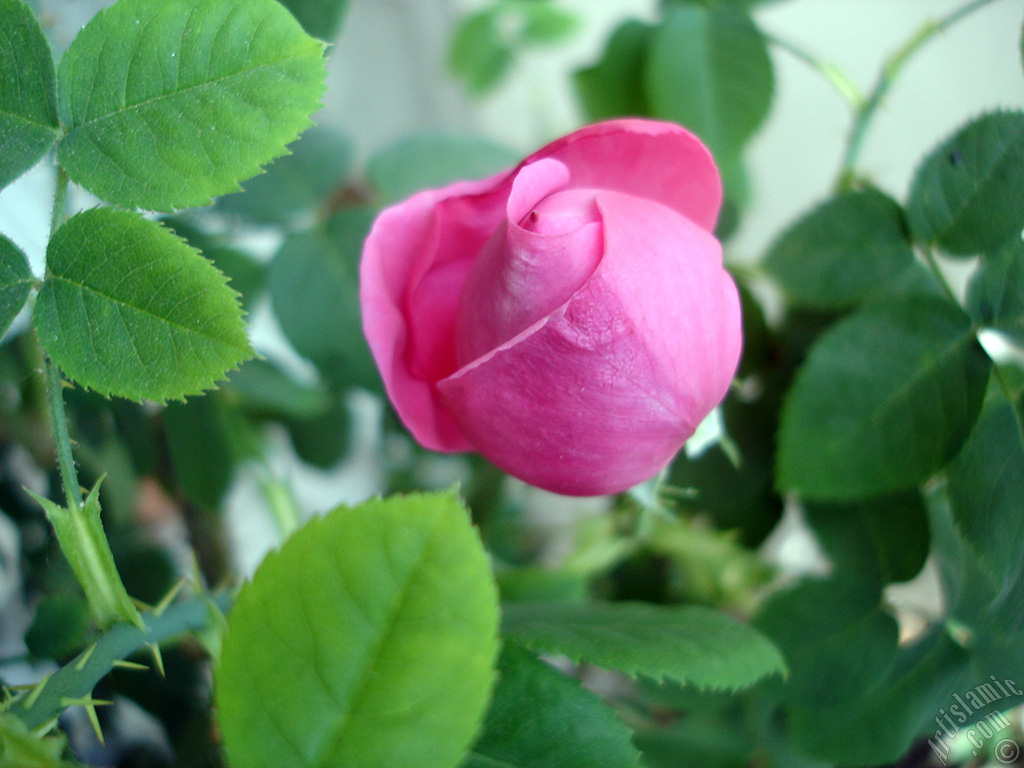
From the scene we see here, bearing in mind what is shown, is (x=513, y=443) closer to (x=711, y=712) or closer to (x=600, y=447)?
(x=600, y=447)

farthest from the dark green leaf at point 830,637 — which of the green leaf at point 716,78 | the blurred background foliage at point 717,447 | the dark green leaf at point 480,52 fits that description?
the dark green leaf at point 480,52

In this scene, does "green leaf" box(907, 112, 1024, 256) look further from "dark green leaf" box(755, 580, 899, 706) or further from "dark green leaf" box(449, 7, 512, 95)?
"dark green leaf" box(449, 7, 512, 95)

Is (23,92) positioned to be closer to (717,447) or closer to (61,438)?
(61,438)

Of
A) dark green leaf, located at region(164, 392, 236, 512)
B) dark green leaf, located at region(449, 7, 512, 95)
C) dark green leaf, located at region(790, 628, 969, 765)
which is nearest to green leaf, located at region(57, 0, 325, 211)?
dark green leaf, located at region(164, 392, 236, 512)

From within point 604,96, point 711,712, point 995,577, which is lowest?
point 711,712

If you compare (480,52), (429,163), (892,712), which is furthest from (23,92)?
(480,52)

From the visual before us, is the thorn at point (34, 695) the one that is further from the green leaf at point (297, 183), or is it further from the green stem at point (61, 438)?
the green leaf at point (297, 183)

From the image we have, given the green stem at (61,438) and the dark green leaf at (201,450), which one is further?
the dark green leaf at (201,450)

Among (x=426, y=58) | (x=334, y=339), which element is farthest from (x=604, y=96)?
(x=426, y=58)
